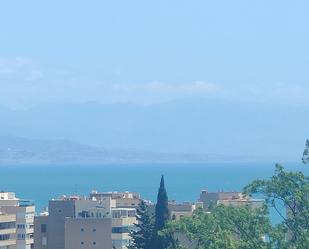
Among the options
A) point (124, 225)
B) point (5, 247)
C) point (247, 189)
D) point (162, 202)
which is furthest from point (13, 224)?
point (247, 189)

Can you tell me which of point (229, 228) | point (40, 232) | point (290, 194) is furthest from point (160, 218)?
point (40, 232)

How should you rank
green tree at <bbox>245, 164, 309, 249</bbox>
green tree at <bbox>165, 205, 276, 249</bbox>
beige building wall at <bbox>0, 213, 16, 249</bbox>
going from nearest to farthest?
green tree at <bbox>165, 205, 276, 249</bbox> < green tree at <bbox>245, 164, 309, 249</bbox> < beige building wall at <bbox>0, 213, 16, 249</bbox>

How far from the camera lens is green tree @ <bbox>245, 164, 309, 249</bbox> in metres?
33.2

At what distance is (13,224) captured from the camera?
215ft

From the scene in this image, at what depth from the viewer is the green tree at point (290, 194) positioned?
33.2 metres

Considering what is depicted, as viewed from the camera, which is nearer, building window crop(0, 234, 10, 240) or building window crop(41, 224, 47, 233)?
building window crop(41, 224, 47, 233)

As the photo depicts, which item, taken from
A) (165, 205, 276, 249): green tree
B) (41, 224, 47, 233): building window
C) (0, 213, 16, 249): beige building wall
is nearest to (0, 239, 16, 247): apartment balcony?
(0, 213, 16, 249): beige building wall

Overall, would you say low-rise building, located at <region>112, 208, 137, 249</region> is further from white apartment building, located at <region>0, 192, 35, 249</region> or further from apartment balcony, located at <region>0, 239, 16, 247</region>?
apartment balcony, located at <region>0, 239, 16, 247</region>

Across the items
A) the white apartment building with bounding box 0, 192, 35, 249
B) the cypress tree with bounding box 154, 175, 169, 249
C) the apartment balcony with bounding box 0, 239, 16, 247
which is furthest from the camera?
the white apartment building with bounding box 0, 192, 35, 249

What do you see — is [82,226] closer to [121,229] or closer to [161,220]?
[121,229]

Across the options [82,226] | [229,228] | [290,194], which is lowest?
[229,228]

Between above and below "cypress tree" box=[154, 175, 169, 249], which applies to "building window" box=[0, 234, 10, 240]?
above

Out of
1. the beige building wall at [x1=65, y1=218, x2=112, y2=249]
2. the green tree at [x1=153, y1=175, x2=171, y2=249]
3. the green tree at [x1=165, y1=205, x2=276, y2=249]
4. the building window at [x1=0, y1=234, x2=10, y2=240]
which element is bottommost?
the green tree at [x1=165, y1=205, x2=276, y2=249]

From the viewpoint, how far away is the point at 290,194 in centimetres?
3359
